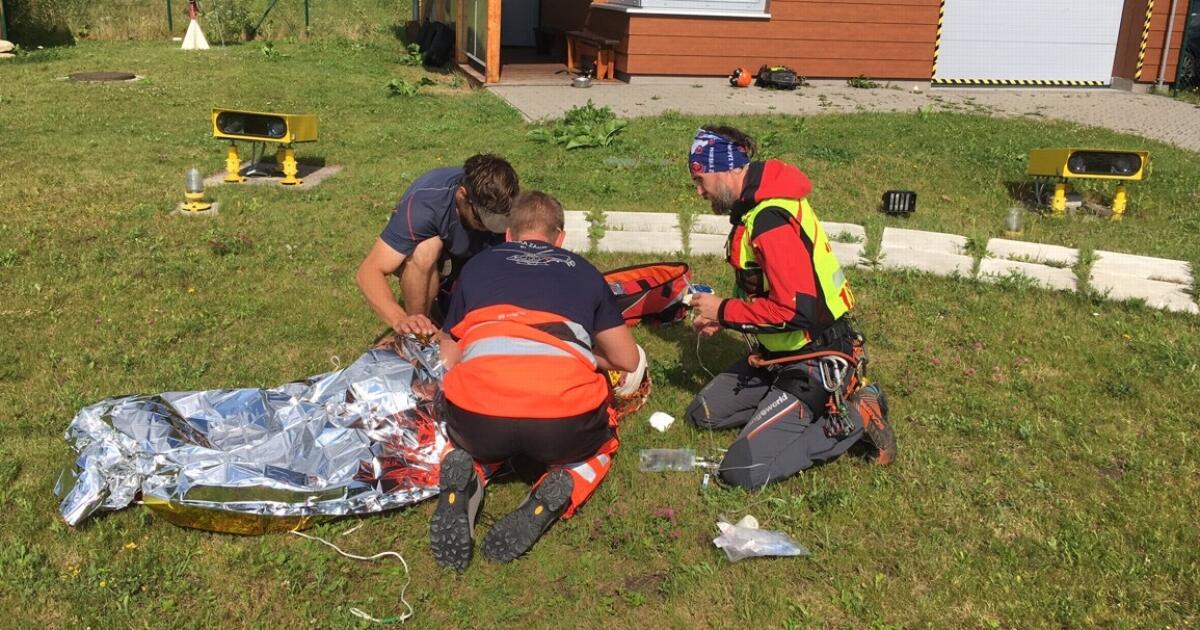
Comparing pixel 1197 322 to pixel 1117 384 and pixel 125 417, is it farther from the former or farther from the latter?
pixel 125 417

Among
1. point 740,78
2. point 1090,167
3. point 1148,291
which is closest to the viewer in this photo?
point 1148,291

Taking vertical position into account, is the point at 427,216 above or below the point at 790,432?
above

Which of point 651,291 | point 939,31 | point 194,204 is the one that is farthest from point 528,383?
point 939,31

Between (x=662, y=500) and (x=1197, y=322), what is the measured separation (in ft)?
14.2

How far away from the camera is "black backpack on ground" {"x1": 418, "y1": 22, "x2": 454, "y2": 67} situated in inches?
715

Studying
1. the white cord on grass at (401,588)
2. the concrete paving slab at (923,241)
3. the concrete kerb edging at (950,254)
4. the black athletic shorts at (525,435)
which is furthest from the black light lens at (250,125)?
the white cord on grass at (401,588)

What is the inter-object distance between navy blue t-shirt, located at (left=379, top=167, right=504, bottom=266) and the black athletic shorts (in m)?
1.49

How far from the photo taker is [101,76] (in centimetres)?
1561

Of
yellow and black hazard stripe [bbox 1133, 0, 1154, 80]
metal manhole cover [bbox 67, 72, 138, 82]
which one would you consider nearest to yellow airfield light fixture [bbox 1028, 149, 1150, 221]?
yellow and black hazard stripe [bbox 1133, 0, 1154, 80]

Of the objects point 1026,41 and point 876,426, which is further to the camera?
point 1026,41

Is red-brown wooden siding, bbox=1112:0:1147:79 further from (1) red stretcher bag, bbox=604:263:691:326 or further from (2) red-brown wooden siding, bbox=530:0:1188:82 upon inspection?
(1) red stretcher bag, bbox=604:263:691:326

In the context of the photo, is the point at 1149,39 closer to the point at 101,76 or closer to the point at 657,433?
the point at 657,433

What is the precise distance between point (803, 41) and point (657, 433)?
1326 cm

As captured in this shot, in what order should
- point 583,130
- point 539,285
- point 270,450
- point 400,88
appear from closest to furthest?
point 539,285 → point 270,450 → point 583,130 → point 400,88
